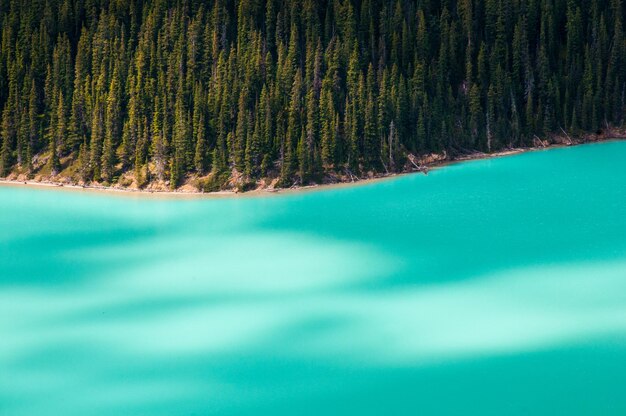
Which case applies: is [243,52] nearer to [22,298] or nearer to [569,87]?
[569,87]

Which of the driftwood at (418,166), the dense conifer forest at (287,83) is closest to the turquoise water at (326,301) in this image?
the driftwood at (418,166)

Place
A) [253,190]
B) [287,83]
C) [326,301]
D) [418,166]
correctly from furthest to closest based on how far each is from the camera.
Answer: [287,83] < [418,166] < [253,190] < [326,301]

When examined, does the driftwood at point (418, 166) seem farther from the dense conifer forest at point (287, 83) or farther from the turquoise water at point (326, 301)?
the turquoise water at point (326, 301)

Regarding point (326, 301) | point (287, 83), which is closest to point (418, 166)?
point (287, 83)

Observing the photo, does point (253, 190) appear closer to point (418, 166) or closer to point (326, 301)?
point (418, 166)

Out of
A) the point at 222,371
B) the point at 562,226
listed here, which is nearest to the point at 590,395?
the point at 222,371

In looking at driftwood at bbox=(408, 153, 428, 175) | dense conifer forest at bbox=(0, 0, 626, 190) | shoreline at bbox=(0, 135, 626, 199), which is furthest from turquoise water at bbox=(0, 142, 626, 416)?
dense conifer forest at bbox=(0, 0, 626, 190)
